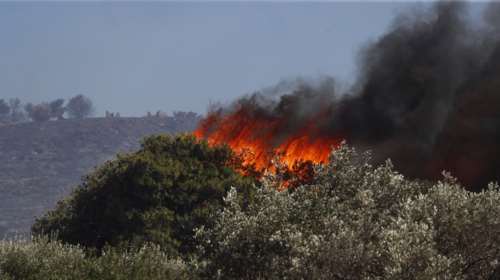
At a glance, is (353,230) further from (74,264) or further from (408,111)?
(408,111)

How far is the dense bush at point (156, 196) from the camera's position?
69.5 meters

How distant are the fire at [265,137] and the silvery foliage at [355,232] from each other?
49.2 m

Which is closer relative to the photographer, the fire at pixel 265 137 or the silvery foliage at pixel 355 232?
the silvery foliage at pixel 355 232

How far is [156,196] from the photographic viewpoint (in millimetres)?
71312

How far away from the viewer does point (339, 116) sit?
302 ft

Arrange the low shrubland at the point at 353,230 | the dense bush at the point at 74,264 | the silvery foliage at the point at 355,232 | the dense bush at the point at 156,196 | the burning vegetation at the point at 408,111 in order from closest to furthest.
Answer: the silvery foliage at the point at 355,232
the low shrubland at the point at 353,230
the dense bush at the point at 74,264
the dense bush at the point at 156,196
the burning vegetation at the point at 408,111

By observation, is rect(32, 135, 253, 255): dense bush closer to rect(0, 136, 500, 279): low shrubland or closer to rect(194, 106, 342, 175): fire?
rect(194, 106, 342, 175): fire

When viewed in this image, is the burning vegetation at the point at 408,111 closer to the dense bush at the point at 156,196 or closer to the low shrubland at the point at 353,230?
the dense bush at the point at 156,196

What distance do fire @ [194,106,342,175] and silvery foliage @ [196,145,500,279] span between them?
49.2 meters

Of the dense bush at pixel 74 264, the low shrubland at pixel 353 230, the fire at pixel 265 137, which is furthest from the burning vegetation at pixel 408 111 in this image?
the low shrubland at pixel 353 230

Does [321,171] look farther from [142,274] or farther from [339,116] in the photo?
[339,116]

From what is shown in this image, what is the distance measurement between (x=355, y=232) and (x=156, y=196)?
45325 millimetres

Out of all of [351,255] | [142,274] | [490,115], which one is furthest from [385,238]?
[490,115]

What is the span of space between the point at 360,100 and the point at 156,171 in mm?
28756
